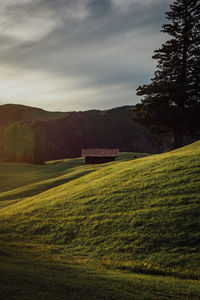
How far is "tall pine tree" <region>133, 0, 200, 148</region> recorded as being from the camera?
38875 mm

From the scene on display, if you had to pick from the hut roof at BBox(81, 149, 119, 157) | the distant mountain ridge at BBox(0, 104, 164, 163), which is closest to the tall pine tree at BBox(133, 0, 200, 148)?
the hut roof at BBox(81, 149, 119, 157)

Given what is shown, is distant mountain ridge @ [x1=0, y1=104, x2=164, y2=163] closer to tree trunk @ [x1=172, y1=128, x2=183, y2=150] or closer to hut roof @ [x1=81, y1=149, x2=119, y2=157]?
hut roof @ [x1=81, y1=149, x2=119, y2=157]

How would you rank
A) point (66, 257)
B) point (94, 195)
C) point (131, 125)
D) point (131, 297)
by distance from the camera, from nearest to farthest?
1. point (131, 297)
2. point (66, 257)
3. point (94, 195)
4. point (131, 125)

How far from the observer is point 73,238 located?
15.7 metres

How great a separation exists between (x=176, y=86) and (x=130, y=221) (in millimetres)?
28710

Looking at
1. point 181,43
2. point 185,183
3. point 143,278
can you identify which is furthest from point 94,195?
point 181,43

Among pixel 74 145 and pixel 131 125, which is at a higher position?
pixel 131 125

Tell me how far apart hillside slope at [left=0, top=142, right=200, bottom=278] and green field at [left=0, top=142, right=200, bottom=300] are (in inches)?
1.8

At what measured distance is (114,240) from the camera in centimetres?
1432

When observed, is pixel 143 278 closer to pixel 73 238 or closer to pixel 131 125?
pixel 73 238

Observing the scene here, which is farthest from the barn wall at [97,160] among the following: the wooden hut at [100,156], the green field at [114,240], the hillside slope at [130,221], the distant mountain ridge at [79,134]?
the distant mountain ridge at [79,134]

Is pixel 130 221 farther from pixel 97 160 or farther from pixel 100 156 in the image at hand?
pixel 97 160

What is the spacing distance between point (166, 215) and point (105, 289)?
27.0 feet

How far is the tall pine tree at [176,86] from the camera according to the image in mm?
38875
